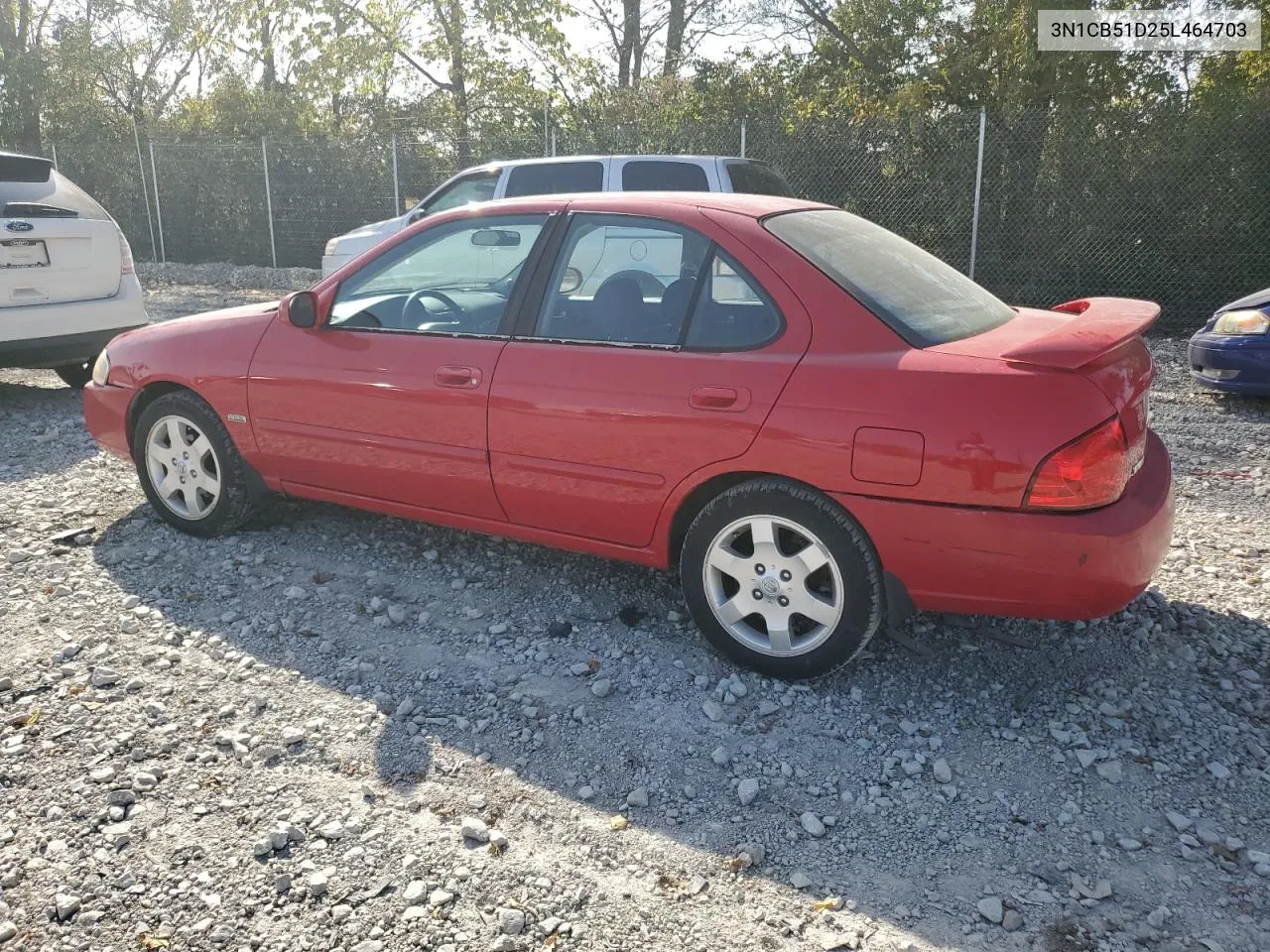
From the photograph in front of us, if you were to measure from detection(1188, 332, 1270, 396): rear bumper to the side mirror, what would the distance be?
627 centimetres

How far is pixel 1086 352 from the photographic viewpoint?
3.11 m

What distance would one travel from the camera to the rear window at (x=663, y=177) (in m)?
9.28

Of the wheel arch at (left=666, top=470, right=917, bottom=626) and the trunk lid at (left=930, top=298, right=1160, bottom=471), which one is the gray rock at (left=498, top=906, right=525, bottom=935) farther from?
the trunk lid at (left=930, top=298, right=1160, bottom=471)

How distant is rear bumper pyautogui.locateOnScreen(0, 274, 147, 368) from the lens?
6902 millimetres

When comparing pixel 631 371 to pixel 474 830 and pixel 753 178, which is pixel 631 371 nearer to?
pixel 474 830

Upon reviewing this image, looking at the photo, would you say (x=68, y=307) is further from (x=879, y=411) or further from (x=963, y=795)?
(x=963, y=795)

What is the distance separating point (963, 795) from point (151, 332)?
13.5 ft

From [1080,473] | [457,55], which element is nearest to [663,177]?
[1080,473]

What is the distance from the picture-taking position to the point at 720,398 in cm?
349

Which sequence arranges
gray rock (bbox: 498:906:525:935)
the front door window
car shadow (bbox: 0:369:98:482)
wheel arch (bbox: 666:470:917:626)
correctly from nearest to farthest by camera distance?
gray rock (bbox: 498:906:525:935) → wheel arch (bbox: 666:470:917:626) → the front door window → car shadow (bbox: 0:369:98:482)

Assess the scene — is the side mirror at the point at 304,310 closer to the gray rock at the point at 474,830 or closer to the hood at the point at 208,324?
the hood at the point at 208,324

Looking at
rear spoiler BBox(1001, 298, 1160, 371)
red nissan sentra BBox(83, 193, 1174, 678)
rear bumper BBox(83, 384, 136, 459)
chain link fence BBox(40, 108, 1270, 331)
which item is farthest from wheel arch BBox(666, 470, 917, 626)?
chain link fence BBox(40, 108, 1270, 331)

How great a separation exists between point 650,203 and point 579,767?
2031 mm

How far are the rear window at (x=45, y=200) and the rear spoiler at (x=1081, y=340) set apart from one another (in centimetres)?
653
